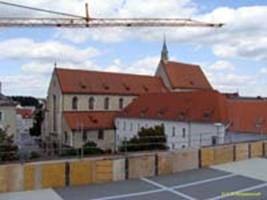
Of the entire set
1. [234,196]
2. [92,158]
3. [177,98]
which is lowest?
[234,196]

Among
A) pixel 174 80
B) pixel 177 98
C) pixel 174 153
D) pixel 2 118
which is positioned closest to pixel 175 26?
pixel 177 98

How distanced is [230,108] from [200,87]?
64.6 ft

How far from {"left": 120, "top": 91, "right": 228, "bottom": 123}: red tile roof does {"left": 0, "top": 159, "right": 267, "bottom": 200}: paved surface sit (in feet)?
86.3

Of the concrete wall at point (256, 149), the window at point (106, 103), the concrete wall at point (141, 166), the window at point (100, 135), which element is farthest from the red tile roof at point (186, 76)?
Answer: the concrete wall at point (141, 166)

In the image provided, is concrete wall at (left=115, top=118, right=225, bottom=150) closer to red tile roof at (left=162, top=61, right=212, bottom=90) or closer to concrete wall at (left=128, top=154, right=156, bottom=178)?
red tile roof at (left=162, top=61, right=212, bottom=90)

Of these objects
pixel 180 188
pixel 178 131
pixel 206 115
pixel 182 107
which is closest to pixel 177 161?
pixel 180 188

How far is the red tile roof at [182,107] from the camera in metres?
45.5

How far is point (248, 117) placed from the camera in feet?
144

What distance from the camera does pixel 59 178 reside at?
612 inches

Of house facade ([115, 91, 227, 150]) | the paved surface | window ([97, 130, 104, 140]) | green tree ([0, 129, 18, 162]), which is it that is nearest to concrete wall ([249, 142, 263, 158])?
the paved surface

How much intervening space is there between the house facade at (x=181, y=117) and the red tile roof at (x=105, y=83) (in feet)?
12.6

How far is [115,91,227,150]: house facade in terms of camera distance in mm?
44031

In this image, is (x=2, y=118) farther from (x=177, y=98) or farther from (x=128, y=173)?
(x=128, y=173)

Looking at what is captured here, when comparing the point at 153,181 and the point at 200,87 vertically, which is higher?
the point at 200,87
